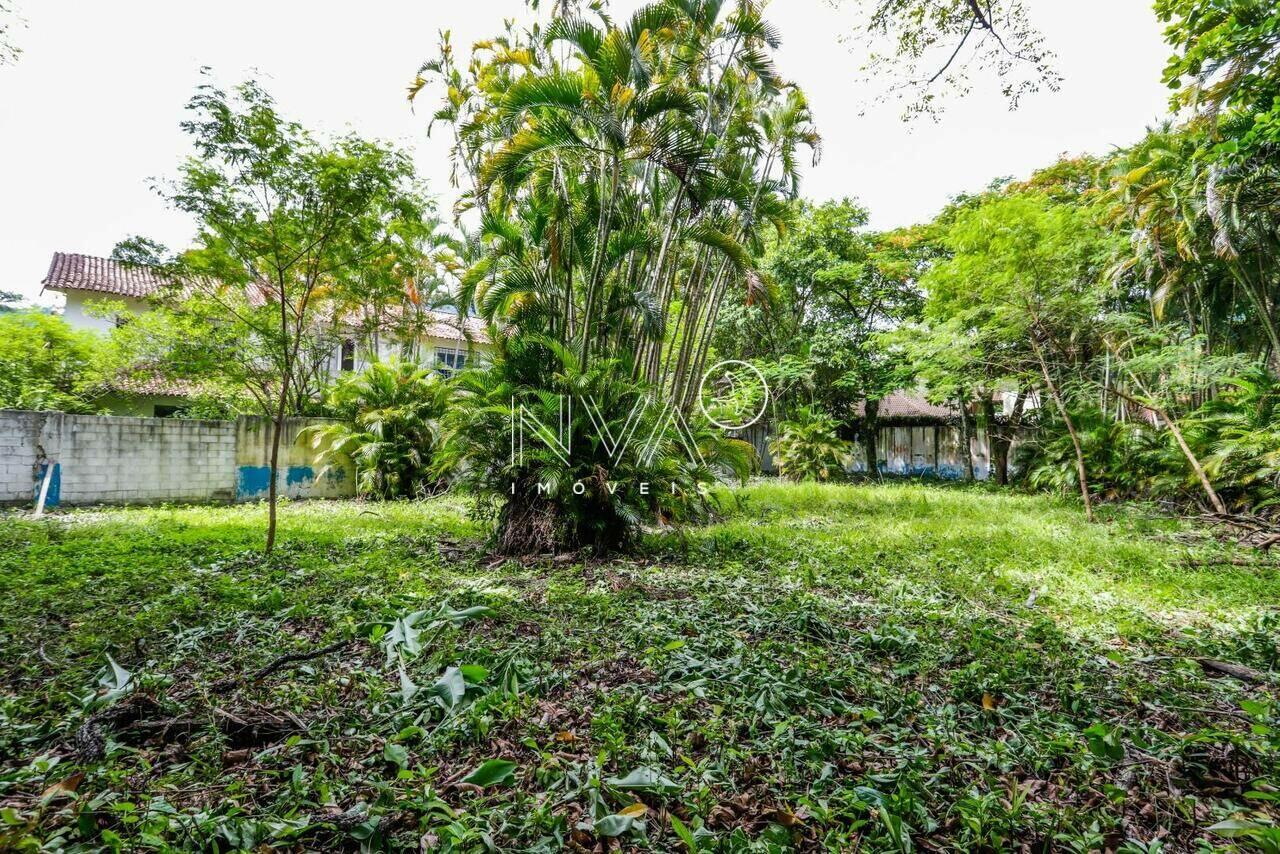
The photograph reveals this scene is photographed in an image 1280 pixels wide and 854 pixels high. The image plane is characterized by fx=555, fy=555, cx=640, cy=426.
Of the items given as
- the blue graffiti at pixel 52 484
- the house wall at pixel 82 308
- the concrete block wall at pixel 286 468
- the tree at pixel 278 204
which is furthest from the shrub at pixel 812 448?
the house wall at pixel 82 308

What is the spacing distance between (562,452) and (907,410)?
16231 millimetres

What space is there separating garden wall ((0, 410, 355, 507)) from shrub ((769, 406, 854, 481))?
33.5ft

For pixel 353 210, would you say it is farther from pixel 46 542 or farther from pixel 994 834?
pixel 994 834

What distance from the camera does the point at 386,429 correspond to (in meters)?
9.63

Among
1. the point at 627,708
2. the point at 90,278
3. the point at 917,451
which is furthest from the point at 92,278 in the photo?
the point at 917,451

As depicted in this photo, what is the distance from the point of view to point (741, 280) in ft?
24.0

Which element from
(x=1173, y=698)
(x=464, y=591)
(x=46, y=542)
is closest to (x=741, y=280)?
(x=464, y=591)

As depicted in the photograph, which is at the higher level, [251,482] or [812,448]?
[812,448]

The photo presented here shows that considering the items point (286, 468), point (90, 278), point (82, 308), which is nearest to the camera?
point (286, 468)

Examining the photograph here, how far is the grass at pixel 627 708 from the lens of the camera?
66.7 inches

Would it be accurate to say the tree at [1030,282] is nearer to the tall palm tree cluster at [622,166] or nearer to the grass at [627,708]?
the tall palm tree cluster at [622,166]

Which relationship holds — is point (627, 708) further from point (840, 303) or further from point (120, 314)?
point (840, 303)

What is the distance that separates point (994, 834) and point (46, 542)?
Answer: 26.0ft

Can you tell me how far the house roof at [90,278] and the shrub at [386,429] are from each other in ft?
29.5
